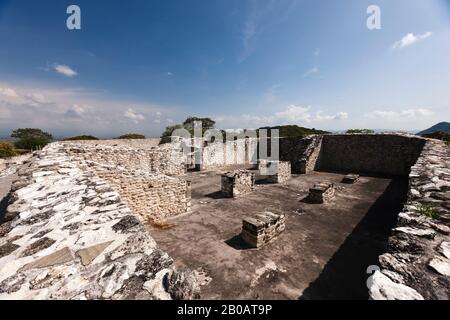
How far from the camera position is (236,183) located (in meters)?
8.21

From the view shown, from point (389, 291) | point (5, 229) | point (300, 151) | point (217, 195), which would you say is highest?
point (300, 151)

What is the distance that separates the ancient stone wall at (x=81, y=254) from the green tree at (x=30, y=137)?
2974cm

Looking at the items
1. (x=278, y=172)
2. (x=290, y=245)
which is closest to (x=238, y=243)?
(x=290, y=245)

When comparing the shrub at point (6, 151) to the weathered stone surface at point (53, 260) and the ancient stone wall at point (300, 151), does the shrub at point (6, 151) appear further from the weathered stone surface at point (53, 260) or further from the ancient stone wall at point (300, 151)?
the ancient stone wall at point (300, 151)

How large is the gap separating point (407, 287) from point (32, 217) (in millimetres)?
4389

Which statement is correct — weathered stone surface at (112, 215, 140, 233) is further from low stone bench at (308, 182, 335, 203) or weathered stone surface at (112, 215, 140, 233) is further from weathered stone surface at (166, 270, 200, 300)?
low stone bench at (308, 182, 335, 203)

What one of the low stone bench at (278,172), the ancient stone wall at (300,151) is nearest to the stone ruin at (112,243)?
the low stone bench at (278,172)

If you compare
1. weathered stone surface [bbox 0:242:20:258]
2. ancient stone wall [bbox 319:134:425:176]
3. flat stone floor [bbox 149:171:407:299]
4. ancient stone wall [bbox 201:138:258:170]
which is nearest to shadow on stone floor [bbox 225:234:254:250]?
flat stone floor [bbox 149:171:407:299]

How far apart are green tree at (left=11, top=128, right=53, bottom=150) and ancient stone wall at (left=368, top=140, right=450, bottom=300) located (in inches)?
1318

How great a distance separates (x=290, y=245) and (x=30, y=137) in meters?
36.5

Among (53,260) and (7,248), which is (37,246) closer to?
(7,248)

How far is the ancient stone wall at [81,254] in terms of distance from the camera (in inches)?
60.4

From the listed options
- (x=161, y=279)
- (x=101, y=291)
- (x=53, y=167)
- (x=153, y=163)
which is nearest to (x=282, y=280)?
(x=161, y=279)
